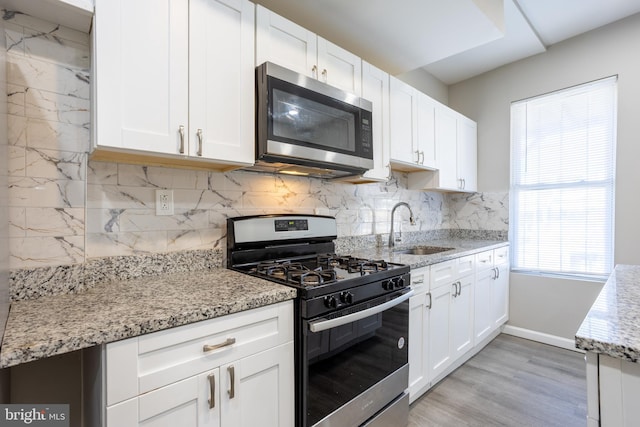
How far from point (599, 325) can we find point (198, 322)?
3.85 ft

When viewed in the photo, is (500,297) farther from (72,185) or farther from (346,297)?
(72,185)

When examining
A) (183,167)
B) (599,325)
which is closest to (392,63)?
(183,167)

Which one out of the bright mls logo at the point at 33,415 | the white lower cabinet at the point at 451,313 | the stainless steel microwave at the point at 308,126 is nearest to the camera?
the bright mls logo at the point at 33,415

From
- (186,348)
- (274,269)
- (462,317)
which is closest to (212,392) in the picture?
(186,348)

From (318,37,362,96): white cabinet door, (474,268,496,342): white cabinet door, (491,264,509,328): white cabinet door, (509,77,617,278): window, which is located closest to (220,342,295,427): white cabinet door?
(318,37,362,96): white cabinet door

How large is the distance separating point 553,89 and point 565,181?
88cm

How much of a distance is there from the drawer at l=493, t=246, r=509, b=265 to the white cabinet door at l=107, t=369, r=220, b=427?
274cm

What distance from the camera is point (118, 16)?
44.9 inches

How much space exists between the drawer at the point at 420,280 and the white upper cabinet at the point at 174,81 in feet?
3.88

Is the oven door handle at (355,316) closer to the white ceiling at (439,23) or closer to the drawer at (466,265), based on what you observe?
the drawer at (466,265)

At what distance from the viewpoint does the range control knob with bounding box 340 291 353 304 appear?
54.2 inches

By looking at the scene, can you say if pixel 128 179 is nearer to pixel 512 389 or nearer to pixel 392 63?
pixel 392 63

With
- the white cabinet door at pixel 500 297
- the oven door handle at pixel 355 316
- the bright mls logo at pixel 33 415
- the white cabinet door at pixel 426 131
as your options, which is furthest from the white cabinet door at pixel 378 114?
the bright mls logo at pixel 33 415

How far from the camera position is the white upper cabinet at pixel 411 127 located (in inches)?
91.2
